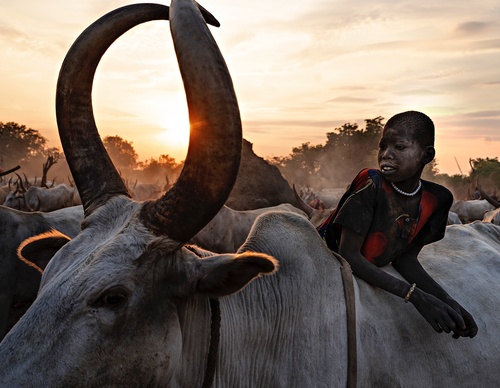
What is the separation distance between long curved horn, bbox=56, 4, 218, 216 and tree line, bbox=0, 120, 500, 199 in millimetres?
49963

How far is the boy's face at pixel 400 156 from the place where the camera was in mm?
3076

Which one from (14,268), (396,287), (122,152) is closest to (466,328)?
(396,287)

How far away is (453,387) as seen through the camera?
9.59ft

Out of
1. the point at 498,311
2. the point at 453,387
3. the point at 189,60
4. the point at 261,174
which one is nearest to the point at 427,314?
the point at 453,387

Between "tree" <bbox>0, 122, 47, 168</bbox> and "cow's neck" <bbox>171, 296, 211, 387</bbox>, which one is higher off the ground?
"cow's neck" <bbox>171, 296, 211, 387</bbox>

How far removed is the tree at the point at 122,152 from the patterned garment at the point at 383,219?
100934 millimetres

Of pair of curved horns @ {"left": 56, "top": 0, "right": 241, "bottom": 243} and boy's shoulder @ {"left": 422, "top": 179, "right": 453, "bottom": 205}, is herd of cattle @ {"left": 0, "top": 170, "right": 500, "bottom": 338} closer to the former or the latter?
pair of curved horns @ {"left": 56, "top": 0, "right": 241, "bottom": 243}

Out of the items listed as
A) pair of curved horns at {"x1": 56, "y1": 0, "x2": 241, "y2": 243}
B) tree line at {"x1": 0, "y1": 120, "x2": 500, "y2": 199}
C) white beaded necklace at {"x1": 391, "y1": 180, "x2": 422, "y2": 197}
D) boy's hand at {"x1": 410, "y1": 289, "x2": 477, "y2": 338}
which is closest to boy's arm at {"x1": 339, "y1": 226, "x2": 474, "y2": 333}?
boy's hand at {"x1": 410, "y1": 289, "x2": 477, "y2": 338}

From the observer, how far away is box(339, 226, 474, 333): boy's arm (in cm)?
270

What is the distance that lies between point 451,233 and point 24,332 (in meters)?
3.48

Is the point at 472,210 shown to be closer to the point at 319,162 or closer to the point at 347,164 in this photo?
the point at 347,164

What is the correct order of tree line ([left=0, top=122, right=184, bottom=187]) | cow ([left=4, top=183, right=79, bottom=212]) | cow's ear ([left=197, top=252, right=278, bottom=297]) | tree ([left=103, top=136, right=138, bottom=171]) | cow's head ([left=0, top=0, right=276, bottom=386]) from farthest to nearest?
tree ([left=103, top=136, right=138, bottom=171])
tree line ([left=0, top=122, right=184, bottom=187])
cow ([left=4, top=183, right=79, bottom=212])
cow's ear ([left=197, top=252, right=278, bottom=297])
cow's head ([left=0, top=0, right=276, bottom=386])

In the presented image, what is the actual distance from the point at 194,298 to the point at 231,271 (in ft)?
0.96

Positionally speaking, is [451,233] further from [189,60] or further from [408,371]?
[189,60]
